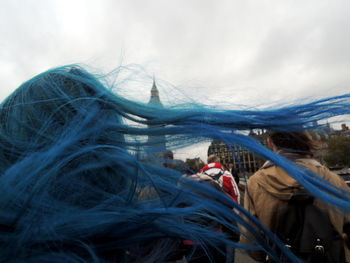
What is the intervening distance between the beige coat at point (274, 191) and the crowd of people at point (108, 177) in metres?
0.65

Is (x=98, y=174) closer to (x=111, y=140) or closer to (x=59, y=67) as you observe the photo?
(x=111, y=140)

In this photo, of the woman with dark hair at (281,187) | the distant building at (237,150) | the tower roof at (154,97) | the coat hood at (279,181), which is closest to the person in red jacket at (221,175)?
the woman with dark hair at (281,187)

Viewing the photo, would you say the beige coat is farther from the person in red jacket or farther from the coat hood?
the person in red jacket

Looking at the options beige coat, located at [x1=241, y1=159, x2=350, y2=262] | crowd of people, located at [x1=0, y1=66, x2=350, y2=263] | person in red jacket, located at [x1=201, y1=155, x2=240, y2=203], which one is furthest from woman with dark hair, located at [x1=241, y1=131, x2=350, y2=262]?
person in red jacket, located at [x1=201, y1=155, x2=240, y2=203]

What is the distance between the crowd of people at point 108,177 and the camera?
761 mm

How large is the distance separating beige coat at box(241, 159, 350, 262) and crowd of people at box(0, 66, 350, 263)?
2.14 feet

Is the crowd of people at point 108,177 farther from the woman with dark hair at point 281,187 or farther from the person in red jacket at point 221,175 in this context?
the person in red jacket at point 221,175

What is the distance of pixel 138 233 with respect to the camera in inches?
33.2

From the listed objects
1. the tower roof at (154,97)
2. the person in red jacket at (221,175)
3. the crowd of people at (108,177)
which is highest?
the tower roof at (154,97)

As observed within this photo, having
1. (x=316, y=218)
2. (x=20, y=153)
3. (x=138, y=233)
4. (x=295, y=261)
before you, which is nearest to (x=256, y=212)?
(x=316, y=218)

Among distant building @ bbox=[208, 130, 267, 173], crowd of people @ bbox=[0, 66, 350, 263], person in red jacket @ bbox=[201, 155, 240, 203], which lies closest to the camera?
crowd of people @ bbox=[0, 66, 350, 263]

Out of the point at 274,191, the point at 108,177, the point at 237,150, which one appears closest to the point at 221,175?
the point at 274,191

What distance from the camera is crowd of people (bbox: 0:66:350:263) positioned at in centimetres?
76

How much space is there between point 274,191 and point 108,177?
1167mm
